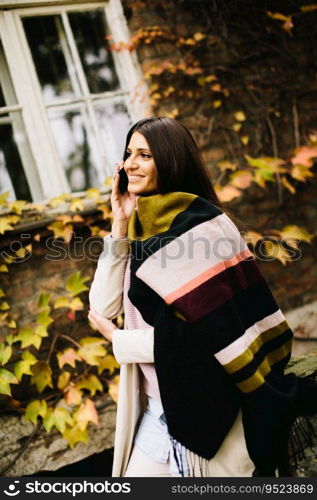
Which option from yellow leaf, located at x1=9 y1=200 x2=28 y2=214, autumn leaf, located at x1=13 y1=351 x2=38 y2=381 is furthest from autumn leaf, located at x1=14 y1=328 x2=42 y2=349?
yellow leaf, located at x1=9 y1=200 x2=28 y2=214

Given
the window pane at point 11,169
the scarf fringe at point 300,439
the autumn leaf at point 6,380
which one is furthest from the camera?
the window pane at point 11,169

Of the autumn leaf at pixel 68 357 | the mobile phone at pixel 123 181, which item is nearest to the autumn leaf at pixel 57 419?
the autumn leaf at pixel 68 357

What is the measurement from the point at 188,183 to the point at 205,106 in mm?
2012

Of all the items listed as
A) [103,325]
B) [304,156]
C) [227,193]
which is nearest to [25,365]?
[103,325]

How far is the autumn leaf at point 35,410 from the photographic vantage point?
2600 millimetres

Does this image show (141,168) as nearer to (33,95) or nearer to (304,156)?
(33,95)

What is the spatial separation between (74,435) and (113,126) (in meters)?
2.44

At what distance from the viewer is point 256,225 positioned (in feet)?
11.4

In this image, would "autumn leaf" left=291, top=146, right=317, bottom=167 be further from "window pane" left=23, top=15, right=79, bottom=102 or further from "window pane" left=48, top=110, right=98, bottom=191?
"window pane" left=23, top=15, right=79, bottom=102

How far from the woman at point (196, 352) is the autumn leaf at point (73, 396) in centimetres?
119

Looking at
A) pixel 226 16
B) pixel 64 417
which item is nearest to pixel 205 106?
pixel 226 16

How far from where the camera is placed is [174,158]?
1593 mm

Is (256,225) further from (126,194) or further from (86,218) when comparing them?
(126,194)

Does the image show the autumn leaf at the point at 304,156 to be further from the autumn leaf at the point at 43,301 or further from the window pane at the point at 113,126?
the autumn leaf at the point at 43,301
